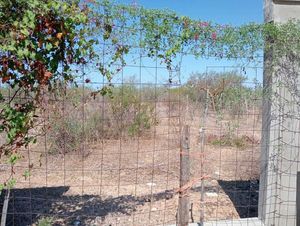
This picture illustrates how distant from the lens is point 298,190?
13.3 feet

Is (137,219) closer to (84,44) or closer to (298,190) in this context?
(298,190)

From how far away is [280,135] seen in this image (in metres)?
3.95

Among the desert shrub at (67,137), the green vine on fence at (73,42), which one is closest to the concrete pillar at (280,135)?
the green vine on fence at (73,42)

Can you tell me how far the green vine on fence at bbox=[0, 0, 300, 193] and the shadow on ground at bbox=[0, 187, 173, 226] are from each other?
1.60 metres

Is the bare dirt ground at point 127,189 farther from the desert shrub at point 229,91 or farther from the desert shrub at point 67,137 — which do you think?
the desert shrub at point 229,91

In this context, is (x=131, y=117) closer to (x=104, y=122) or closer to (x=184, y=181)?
(x=104, y=122)

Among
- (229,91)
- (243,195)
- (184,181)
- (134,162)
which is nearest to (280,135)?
(229,91)

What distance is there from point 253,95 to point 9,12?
2.68 m

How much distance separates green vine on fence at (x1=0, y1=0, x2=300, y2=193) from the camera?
2457 millimetres

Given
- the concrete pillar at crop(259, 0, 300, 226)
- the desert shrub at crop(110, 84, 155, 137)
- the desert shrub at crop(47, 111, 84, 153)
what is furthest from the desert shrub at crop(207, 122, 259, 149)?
the concrete pillar at crop(259, 0, 300, 226)

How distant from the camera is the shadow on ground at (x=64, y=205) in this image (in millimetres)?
4383

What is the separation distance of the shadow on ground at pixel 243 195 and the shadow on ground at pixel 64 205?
0.95 m

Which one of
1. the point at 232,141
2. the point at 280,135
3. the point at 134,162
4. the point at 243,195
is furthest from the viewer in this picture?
the point at 232,141

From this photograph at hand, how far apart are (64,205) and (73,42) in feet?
9.27
